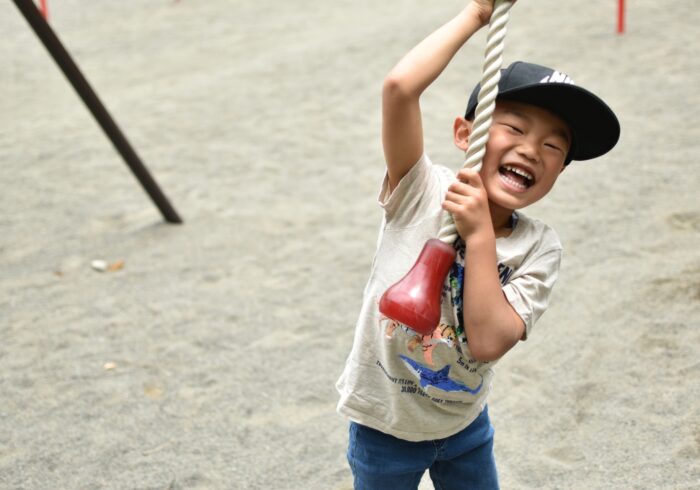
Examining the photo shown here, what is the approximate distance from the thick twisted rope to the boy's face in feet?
0.25

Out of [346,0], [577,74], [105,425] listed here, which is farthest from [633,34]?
[105,425]

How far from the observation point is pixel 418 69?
138cm

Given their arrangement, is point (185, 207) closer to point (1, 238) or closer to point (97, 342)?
point (1, 238)

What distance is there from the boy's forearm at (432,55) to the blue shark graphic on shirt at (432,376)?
1.55 ft

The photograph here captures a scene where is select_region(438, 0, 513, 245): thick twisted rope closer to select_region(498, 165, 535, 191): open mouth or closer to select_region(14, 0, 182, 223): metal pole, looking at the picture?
select_region(498, 165, 535, 191): open mouth

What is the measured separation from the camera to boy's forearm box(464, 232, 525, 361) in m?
1.40

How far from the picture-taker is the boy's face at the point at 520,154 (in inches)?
57.0

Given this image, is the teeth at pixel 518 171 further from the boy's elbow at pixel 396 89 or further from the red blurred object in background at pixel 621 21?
the red blurred object in background at pixel 621 21

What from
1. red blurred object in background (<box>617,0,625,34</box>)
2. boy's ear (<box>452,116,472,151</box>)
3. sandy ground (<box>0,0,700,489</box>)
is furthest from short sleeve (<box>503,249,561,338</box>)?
red blurred object in background (<box>617,0,625,34</box>)

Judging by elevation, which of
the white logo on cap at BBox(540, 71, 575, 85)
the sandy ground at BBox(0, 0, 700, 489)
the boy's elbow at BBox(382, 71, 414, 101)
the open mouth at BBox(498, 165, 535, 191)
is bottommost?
the sandy ground at BBox(0, 0, 700, 489)

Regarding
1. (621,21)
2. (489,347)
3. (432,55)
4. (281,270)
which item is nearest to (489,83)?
(432,55)

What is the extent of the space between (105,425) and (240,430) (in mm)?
443

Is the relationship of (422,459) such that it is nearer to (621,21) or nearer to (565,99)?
(565,99)

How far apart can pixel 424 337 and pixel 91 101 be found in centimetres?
299
